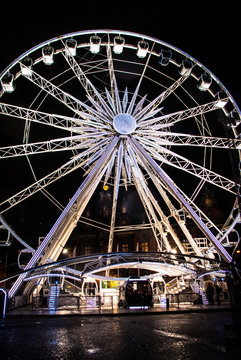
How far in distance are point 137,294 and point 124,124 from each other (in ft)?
42.6

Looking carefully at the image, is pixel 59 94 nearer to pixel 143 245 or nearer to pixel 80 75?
pixel 80 75

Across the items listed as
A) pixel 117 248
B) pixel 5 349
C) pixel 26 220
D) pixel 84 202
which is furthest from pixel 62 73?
pixel 26 220

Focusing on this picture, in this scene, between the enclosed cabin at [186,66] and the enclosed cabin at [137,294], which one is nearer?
the enclosed cabin at [137,294]

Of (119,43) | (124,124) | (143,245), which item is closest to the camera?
(124,124)

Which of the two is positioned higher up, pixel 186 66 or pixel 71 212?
pixel 186 66

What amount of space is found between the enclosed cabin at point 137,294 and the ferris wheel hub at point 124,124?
458 inches

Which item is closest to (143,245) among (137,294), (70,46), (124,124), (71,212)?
(137,294)

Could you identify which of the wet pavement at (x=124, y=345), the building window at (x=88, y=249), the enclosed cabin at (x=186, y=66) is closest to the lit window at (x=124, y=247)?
the building window at (x=88, y=249)

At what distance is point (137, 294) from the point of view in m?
20.4

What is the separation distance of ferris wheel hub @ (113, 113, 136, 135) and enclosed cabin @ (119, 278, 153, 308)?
11630 millimetres

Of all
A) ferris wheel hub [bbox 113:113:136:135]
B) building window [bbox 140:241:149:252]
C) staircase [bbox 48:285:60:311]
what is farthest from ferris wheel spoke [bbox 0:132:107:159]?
building window [bbox 140:241:149:252]

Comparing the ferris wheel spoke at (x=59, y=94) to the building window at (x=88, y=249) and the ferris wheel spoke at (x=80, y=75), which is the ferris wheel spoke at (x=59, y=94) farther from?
the building window at (x=88, y=249)

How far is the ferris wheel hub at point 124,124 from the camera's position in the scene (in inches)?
782

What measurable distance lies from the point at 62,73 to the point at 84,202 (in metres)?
10.00
